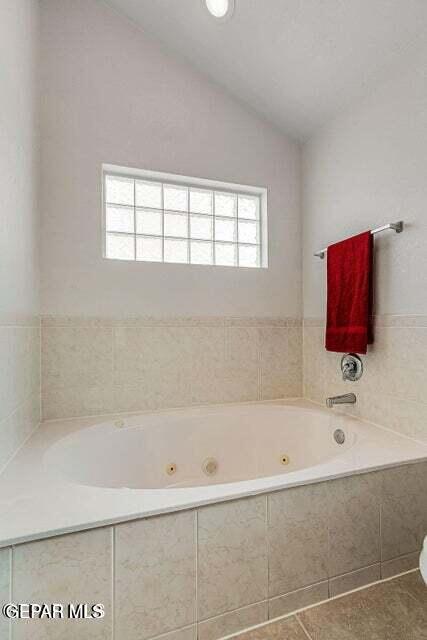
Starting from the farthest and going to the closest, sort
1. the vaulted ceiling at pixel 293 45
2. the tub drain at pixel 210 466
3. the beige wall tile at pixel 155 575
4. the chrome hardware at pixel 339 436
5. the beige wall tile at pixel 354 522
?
1. the tub drain at pixel 210 466
2. the chrome hardware at pixel 339 436
3. the vaulted ceiling at pixel 293 45
4. the beige wall tile at pixel 354 522
5. the beige wall tile at pixel 155 575

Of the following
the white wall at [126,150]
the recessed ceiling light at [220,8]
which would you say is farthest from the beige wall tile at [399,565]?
the recessed ceiling light at [220,8]

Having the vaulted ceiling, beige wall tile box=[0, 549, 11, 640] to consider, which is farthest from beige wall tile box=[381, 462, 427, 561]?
the vaulted ceiling

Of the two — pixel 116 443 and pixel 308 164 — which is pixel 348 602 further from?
pixel 308 164

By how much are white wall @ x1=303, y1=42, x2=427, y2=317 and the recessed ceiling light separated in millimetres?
829

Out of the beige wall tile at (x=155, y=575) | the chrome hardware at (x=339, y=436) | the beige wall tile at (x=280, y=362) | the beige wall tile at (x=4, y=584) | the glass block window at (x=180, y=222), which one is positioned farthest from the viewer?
the beige wall tile at (x=280, y=362)

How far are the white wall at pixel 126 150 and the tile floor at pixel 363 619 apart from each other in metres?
1.48

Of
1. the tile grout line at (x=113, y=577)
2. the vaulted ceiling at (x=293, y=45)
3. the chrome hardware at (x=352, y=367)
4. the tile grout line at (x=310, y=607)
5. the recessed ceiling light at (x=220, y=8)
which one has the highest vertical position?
the recessed ceiling light at (x=220, y=8)

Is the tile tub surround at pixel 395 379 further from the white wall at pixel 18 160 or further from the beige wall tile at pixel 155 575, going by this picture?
the white wall at pixel 18 160

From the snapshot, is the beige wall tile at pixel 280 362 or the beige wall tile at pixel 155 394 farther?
the beige wall tile at pixel 280 362

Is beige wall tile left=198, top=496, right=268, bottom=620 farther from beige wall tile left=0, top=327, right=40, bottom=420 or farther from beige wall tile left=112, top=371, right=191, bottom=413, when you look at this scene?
beige wall tile left=112, top=371, right=191, bottom=413

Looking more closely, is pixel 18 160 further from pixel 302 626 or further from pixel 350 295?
pixel 302 626

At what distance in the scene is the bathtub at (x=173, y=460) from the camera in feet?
3.05

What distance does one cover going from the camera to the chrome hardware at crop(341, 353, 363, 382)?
1.75m

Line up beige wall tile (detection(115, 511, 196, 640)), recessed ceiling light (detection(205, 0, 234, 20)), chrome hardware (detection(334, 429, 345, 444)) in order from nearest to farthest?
1. beige wall tile (detection(115, 511, 196, 640))
2. recessed ceiling light (detection(205, 0, 234, 20))
3. chrome hardware (detection(334, 429, 345, 444))
